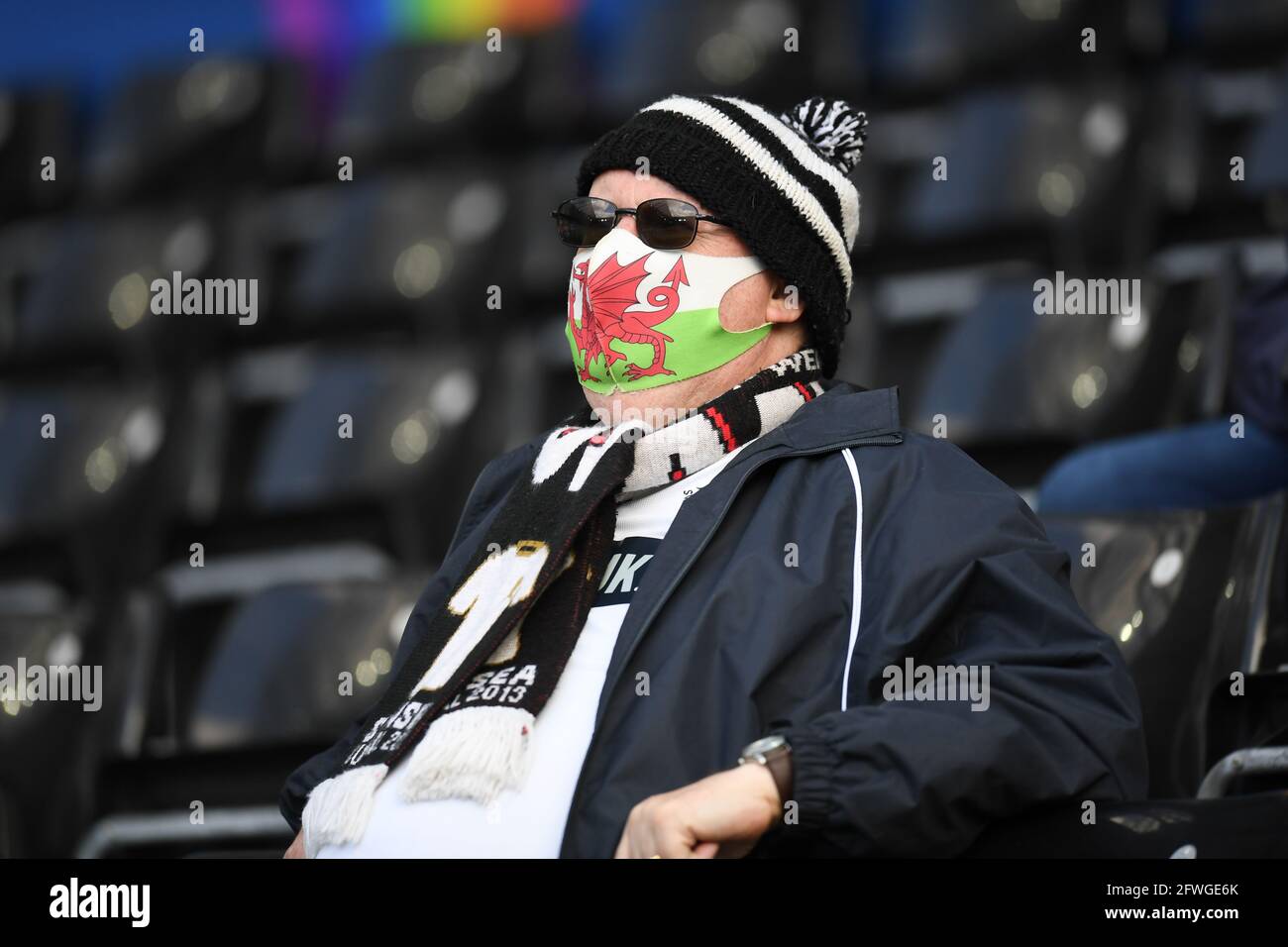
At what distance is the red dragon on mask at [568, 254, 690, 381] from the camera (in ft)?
5.67

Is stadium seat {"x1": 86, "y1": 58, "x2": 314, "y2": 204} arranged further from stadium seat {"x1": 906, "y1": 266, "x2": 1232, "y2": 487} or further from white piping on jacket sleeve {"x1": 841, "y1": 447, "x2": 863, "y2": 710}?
white piping on jacket sleeve {"x1": 841, "y1": 447, "x2": 863, "y2": 710}

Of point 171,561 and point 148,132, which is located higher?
point 148,132

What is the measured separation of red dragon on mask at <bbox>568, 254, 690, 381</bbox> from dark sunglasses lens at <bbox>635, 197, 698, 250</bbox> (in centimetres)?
2

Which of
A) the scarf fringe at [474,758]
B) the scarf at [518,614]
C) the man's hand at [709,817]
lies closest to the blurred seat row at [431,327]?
the scarf at [518,614]

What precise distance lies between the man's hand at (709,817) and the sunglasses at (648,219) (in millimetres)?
642

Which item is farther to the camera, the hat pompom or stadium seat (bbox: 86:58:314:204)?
stadium seat (bbox: 86:58:314:204)

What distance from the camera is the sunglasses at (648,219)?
5.63 ft

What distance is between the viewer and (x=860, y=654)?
4.83ft

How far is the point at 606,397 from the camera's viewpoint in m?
1.78

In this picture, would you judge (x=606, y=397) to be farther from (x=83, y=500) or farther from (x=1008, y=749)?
(x=83, y=500)

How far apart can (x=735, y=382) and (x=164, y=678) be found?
1.25m

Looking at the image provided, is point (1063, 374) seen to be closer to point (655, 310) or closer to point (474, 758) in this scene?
point (655, 310)

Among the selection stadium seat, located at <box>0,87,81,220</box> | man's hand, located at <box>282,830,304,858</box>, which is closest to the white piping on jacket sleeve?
man's hand, located at <box>282,830,304,858</box>
